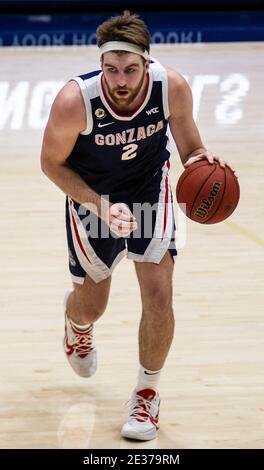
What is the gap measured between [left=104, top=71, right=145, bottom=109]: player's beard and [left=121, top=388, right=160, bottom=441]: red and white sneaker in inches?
50.9

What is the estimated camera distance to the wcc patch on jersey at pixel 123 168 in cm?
448

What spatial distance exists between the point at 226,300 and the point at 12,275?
146 centimetres

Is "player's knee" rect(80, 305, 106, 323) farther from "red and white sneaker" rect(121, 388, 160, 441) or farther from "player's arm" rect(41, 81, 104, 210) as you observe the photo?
"player's arm" rect(41, 81, 104, 210)

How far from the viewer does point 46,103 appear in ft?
39.5

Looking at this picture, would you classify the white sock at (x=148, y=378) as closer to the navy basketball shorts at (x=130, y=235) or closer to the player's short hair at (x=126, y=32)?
the navy basketball shorts at (x=130, y=235)

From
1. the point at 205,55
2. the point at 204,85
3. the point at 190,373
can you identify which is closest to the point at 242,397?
the point at 190,373

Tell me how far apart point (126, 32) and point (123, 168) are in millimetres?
628

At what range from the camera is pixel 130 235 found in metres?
4.62

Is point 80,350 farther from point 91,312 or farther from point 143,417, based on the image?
point 143,417

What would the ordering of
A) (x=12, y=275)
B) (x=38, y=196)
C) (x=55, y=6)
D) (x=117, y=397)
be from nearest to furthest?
(x=117, y=397) < (x=12, y=275) < (x=38, y=196) < (x=55, y=6)

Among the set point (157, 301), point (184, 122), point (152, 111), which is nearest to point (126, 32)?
point (152, 111)

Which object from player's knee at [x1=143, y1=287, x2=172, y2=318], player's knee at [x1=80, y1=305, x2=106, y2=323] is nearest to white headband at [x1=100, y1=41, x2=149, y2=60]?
player's knee at [x1=143, y1=287, x2=172, y2=318]

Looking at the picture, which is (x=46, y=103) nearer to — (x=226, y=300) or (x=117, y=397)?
(x=226, y=300)

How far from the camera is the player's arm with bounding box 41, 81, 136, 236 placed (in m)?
4.40
